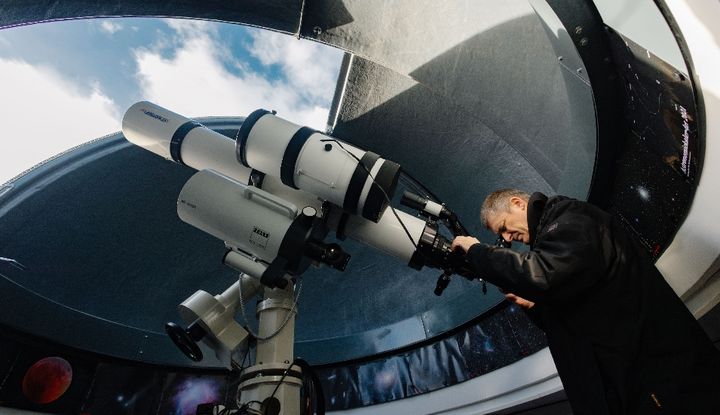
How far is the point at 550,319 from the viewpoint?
1.76m

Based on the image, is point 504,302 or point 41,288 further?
point 41,288

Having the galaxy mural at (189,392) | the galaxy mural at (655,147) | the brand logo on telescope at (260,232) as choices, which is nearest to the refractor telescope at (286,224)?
the brand logo on telescope at (260,232)

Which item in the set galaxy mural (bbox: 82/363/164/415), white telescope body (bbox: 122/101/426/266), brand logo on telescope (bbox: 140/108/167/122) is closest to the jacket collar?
white telescope body (bbox: 122/101/426/266)

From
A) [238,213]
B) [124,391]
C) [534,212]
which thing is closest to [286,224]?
[238,213]

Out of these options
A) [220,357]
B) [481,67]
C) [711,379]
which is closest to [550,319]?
[711,379]

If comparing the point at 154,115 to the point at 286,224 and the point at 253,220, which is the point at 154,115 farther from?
the point at 286,224

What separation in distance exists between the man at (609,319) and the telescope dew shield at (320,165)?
2.35ft

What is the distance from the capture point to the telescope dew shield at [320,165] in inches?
88.0

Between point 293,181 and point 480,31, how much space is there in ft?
5.73

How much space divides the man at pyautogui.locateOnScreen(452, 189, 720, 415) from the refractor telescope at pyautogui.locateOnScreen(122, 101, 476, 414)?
22.1 inches

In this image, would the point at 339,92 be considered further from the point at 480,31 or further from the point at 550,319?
the point at 550,319

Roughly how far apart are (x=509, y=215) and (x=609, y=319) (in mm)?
676

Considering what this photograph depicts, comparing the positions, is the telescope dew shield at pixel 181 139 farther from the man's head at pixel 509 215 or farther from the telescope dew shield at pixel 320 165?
the man's head at pixel 509 215

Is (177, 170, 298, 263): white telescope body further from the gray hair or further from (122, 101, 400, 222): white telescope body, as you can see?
the gray hair
